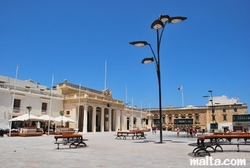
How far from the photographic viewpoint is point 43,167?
650cm

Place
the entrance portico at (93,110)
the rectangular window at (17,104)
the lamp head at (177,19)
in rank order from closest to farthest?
the lamp head at (177,19) → the rectangular window at (17,104) → the entrance portico at (93,110)

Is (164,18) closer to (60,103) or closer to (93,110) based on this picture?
(93,110)

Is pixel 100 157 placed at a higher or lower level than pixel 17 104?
lower

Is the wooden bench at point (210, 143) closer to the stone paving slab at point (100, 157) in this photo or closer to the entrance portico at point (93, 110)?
the stone paving slab at point (100, 157)

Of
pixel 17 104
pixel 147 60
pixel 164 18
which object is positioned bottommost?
pixel 17 104

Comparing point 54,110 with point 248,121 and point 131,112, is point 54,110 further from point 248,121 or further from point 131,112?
point 248,121

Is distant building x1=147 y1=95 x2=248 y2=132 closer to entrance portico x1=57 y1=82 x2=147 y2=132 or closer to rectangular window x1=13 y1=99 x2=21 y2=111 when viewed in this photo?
entrance portico x1=57 y1=82 x2=147 y2=132

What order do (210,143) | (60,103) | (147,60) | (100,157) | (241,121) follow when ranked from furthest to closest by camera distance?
(241,121) < (60,103) < (147,60) < (210,143) < (100,157)

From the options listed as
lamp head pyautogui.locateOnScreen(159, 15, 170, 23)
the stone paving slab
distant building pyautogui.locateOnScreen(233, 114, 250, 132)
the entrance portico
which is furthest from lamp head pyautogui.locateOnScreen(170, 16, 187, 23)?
distant building pyautogui.locateOnScreen(233, 114, 250, 132)

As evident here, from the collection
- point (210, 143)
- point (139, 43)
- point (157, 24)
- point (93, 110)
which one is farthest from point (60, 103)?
point (210, 143)

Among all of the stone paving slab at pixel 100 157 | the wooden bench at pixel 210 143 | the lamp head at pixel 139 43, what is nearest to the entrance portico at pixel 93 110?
the lamp head at pixel 139 43

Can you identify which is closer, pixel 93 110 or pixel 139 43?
pixel 139 43

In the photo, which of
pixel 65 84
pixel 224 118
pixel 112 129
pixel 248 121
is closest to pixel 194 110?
pixel 224 118

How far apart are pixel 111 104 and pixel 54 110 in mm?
12259
